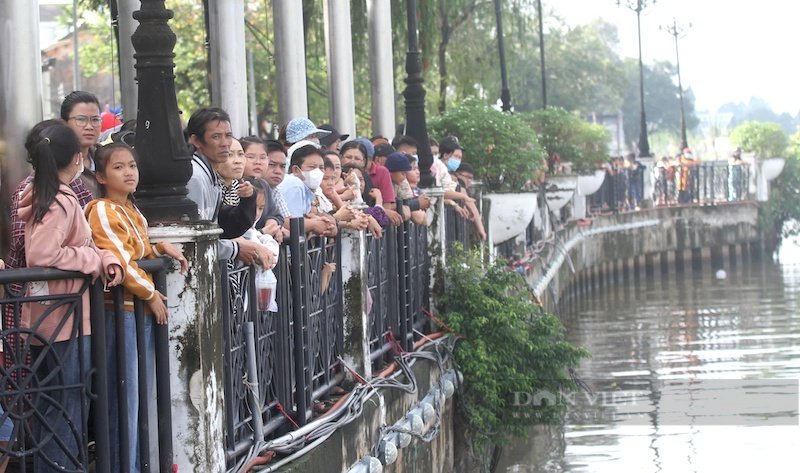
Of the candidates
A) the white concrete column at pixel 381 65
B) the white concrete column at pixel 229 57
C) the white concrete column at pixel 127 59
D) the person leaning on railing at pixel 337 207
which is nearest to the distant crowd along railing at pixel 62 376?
the person leaning on railing at pixel 337 207

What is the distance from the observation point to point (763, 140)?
4644 centimetres

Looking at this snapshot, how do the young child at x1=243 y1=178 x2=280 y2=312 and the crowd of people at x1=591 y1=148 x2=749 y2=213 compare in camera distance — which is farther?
the crowd of people at x1=591 y1=148 x2=749 y2=213

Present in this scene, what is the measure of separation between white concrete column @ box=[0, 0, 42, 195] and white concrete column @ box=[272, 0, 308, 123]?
816 cm

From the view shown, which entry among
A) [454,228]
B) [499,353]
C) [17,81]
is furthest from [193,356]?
[454,228]

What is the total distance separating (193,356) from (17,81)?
212 centimetres

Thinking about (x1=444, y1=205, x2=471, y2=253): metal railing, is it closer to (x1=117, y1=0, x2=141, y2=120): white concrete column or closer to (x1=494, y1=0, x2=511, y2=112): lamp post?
(x1=117, y1=0, x2=141, y2=120): white concrete column

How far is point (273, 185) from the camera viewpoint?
859cm

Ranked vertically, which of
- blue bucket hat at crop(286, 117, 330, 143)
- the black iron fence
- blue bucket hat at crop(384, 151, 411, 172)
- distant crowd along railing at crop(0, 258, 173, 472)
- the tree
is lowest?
distant crowd along railing at crop(0, 258, 173, 472)

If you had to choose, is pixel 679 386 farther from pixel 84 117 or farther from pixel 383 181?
pixel 84 117

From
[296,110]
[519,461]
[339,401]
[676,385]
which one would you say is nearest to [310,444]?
[339,401]

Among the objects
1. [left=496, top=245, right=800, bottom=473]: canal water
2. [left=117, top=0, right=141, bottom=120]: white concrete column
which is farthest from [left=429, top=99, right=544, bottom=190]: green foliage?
[left=117, top=0, right=141, bottom=120]: white concrete column

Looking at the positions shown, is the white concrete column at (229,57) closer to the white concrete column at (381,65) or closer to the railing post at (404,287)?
the railing post at (404,287)

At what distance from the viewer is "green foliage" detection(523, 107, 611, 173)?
29.8m

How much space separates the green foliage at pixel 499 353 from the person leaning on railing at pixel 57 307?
6.70m
